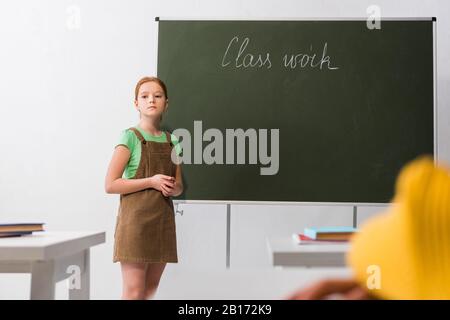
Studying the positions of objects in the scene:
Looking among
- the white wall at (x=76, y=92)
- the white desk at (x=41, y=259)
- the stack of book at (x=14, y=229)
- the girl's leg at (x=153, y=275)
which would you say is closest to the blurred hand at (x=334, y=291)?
the white desk at (x=41, y=259)

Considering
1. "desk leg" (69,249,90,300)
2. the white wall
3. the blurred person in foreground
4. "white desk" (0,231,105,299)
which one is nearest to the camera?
the blurred person in foreground

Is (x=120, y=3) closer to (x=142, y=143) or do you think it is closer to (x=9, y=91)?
(x=9, y=91)

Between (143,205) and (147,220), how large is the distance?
0.18ft

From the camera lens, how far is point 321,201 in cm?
238

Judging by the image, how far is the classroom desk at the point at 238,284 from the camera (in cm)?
63

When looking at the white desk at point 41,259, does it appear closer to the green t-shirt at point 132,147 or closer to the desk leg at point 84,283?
the desk leg at point 84,283

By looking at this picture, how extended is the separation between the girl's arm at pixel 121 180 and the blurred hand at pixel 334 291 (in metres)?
1.27

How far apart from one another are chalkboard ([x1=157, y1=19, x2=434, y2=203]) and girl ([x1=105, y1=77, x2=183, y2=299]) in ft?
1.92

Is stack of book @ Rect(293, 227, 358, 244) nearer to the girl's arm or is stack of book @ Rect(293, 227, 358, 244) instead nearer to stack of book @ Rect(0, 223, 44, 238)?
stack of book @ Rect(0, 223, 44, 238)

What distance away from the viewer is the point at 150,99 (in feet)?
6.50

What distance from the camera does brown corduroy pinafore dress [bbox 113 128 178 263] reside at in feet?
5.72

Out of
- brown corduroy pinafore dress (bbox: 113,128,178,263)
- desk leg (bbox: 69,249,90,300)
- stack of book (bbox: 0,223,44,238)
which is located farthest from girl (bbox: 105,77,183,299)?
stack of book (bbox: 0,223,44,238)
